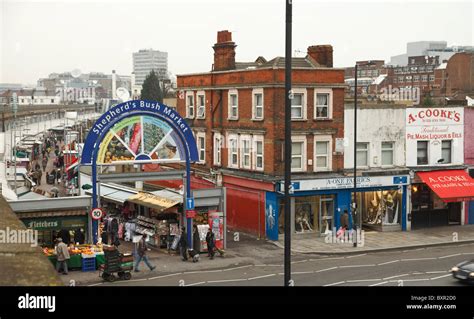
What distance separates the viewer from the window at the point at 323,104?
33.6m

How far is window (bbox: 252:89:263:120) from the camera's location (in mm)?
33344

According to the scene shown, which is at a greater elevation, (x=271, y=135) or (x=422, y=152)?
(x=271, y=135)

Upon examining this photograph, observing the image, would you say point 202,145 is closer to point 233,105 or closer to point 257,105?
point 233,105

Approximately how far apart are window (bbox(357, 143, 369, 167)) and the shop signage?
112 cm

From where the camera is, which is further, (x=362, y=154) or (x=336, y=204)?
(x=362, y=154)

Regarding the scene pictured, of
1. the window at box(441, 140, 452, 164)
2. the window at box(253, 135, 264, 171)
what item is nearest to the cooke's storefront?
the window at box(253, 135, 264, 171)

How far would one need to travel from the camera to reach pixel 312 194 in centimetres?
3309

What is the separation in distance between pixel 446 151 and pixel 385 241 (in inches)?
328

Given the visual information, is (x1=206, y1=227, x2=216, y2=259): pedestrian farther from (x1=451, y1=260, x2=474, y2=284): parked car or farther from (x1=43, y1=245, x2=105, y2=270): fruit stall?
(x1=451, y1=260, x2=474, y2=284): parked car

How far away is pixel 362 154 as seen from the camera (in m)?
35.2

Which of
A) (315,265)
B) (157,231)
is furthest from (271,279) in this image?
(157,231)

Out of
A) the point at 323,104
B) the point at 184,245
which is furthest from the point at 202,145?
the point at 184,245

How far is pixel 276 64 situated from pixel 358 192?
322 inches
